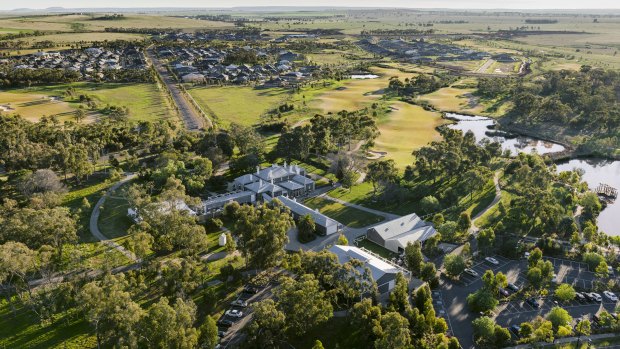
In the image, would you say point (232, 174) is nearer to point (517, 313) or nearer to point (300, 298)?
point (300, 298)

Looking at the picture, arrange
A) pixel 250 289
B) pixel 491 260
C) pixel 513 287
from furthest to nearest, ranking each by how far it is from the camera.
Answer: pixel 491 260 → pixel 513 287 → pixel 250 289

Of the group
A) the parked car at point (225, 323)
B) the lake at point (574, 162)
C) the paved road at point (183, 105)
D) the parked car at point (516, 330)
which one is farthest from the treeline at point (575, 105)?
the parked car at point (225, 323)

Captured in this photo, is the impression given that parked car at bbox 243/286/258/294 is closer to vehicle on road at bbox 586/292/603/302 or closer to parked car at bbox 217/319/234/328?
parked car at bbox 217/319/234/328

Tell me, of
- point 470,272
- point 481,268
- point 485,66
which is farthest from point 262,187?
point 485,66

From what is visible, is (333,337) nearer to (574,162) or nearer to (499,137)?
(574,162)

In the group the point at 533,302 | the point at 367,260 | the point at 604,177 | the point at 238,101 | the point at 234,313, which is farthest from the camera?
the point at 238,101

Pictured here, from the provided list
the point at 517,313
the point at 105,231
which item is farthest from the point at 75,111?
the point at 517,313

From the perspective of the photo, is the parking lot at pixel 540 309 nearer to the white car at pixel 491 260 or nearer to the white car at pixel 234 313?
the white car at pixel 491 260
